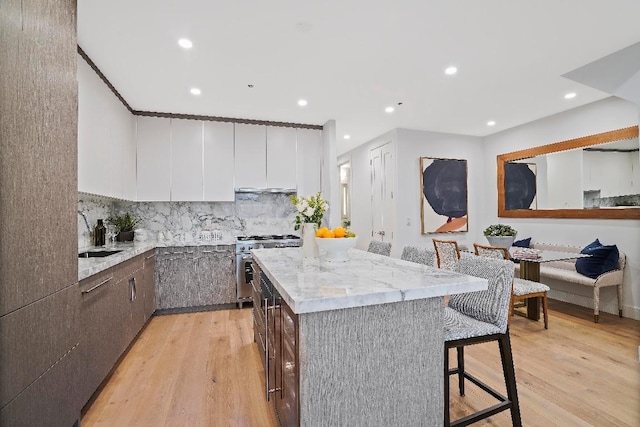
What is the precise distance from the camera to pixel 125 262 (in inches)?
109

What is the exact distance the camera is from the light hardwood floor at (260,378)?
76.5 inches

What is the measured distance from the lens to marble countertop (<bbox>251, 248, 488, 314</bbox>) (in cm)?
123

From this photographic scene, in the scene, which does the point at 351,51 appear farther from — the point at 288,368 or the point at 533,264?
the point at 533,264

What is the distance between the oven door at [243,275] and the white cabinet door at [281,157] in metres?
1.17

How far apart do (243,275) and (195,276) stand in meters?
0.59

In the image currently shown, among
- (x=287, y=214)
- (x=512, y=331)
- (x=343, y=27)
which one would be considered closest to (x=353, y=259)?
(x=343, y=27)

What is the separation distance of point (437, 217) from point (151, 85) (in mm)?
4517

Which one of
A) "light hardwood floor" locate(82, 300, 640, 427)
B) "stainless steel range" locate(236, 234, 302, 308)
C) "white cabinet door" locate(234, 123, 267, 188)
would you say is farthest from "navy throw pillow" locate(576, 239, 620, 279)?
"white cabinet door" locate(234, 123, 267, 188)

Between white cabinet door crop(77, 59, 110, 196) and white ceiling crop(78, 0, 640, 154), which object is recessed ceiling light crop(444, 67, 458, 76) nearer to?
white ceiling crop(78, 0, 640, 154)

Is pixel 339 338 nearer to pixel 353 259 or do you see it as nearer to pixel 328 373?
pixel 328 373

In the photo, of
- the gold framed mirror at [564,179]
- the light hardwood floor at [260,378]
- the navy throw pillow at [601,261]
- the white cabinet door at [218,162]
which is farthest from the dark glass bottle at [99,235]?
the gold framed mirror at [564,179]

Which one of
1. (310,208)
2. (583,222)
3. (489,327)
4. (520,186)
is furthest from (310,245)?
(520,186)

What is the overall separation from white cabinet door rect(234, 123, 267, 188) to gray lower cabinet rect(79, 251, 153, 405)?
1.81m

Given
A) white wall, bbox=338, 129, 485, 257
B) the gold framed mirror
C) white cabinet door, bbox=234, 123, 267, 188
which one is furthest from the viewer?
white wall, bbox=338, 129, 485, 257
